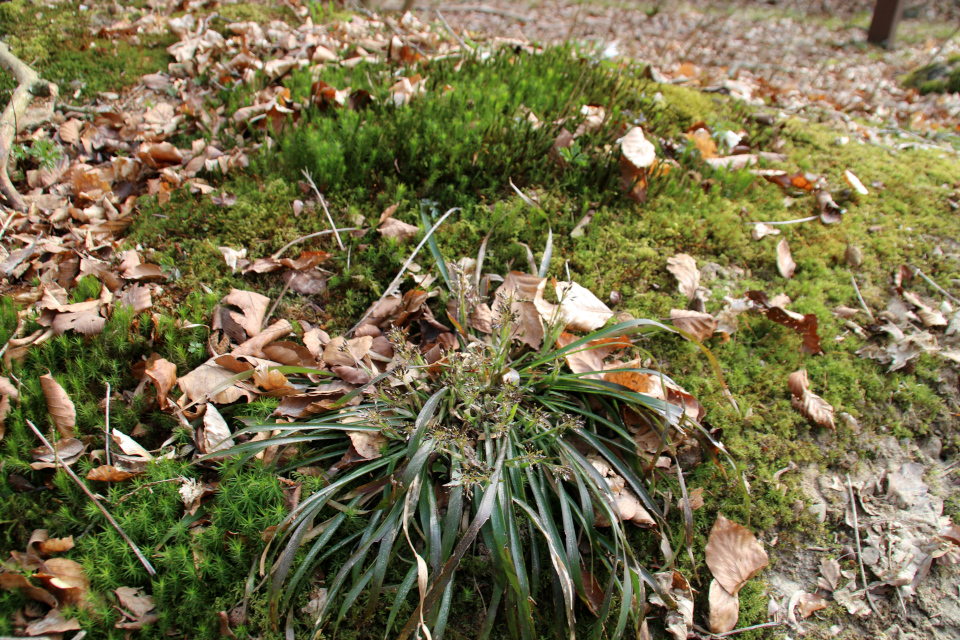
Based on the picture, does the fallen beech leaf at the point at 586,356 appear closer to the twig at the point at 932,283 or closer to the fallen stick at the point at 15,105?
the twig at the point at 932,283

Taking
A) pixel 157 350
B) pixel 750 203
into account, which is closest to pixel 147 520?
pixel 157 350

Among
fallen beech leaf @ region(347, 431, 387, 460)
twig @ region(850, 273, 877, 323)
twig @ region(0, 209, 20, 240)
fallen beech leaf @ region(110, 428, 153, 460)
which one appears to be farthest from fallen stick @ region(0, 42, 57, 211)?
twig @ region(850, 273, 877, 323)

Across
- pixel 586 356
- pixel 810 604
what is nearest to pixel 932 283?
pixel 810 604

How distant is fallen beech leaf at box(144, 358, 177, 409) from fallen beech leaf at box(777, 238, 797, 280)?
3055 millimetres

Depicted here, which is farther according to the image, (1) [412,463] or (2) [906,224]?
(2) [906,224]

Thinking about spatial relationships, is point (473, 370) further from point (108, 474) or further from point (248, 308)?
point (108, 474)

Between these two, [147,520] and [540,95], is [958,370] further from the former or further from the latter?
[147,520]

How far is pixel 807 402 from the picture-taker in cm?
234

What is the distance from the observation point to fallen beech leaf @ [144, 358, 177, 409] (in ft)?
6.50

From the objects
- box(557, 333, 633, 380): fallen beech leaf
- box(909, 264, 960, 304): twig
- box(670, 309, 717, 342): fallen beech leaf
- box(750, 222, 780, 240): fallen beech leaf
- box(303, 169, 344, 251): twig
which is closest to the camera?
box(557, 333, 633, 380): fallen beech leaf

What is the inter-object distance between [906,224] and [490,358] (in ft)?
9.47

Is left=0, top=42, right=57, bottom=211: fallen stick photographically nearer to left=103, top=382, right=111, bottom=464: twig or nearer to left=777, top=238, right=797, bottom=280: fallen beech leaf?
left=103, top=382, right=111, bottom=464: twig

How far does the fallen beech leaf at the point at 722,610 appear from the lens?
1.82 m

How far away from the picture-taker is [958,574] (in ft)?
6.39
